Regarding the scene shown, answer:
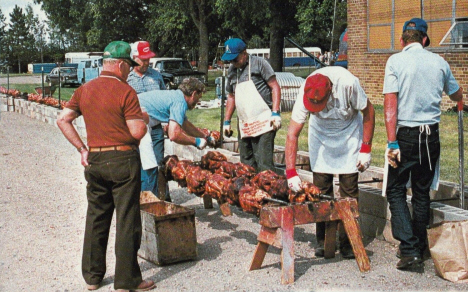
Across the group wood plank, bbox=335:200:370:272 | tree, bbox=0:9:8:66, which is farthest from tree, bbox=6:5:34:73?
wood plank, bbox=335:200:370:272

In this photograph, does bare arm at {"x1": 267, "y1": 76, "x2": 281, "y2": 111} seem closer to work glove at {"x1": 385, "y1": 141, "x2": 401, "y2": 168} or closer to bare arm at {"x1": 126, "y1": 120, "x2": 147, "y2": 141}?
work glove at {"x1": 385, "y1": 141, "x2": 401, "y2": 168}

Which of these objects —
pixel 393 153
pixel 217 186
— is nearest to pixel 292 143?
pixel 393 153

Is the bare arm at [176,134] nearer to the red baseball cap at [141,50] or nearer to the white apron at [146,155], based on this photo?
the white apron at [146,155]

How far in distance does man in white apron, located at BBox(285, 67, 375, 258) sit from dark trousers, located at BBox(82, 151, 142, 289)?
1.43 metres

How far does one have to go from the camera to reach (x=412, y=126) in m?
6.07

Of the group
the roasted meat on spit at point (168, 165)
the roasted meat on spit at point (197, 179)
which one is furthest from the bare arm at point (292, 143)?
the roasted meat on spit at point (168, 165)

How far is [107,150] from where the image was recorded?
559cm

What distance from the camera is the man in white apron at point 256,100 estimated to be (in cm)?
799

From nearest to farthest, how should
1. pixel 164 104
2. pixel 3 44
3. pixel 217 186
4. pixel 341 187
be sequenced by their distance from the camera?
pixel 341 187, pixel 217 186, pixel 164 104, pixel 3 44

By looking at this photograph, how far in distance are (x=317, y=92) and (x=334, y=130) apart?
1.90ft

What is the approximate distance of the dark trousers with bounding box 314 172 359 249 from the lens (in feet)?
21.3

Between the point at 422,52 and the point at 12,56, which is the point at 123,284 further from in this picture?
the point at 12,56

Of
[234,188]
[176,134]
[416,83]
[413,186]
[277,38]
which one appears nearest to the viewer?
[416,83]

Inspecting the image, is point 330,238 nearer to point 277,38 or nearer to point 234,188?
point 234,188
